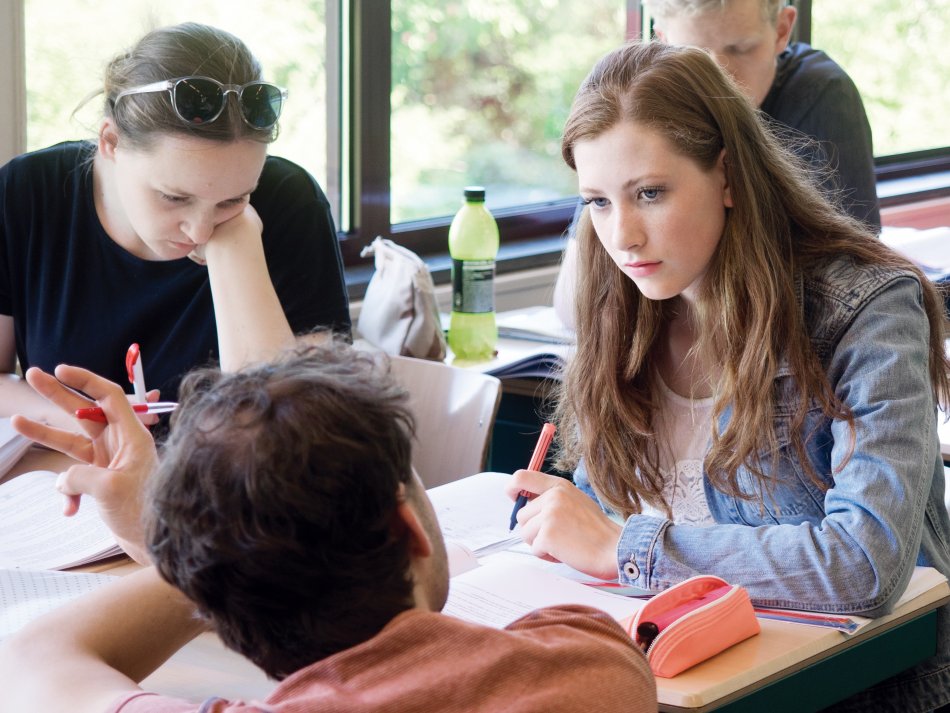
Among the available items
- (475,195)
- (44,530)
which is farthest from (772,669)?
(475,195)

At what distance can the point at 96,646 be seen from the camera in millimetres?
1032

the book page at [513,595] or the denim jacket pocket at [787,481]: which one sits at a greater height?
the denim jacket pocket at [787,481]

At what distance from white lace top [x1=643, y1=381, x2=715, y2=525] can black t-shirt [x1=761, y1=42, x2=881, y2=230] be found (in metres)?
1.11

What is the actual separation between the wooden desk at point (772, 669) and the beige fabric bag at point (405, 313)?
1.28m

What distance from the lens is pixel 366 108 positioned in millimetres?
3049

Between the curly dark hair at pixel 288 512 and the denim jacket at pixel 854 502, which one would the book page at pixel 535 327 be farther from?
the curly dark hair at pixel 288 512

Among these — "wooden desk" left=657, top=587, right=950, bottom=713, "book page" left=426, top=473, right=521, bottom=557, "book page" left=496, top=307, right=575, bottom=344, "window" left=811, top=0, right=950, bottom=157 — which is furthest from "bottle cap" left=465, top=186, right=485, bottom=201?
"window" left=811, top=0, right=950, bottom=157

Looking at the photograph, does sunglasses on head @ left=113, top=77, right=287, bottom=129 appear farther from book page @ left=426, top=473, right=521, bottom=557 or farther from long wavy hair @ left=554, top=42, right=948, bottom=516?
book page @ left=426, top=473, right=521, bottom=557

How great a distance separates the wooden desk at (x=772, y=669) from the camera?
1.05 metres

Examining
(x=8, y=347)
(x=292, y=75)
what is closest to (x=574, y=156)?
(x=8, y=347)

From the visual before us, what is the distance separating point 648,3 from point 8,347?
4.68 feet

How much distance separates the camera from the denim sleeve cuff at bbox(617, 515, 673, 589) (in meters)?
1.29

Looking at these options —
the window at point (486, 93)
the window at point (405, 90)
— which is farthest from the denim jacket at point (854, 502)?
the window at point (486, 93)

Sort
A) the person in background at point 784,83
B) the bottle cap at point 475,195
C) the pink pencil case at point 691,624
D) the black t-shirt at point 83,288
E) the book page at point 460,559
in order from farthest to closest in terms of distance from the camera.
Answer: the bottle cap at point 475,195
the person in background at point 784,83
the black t-shirt at point 83,288
the book page at point 460,559
the pink pencil case at point 691,624
